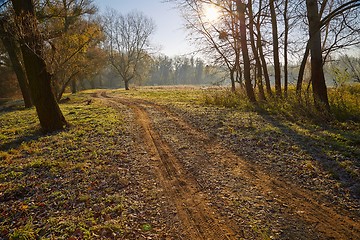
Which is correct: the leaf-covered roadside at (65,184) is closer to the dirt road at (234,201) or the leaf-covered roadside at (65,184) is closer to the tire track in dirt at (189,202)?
the tire track in dirt at (189,202)

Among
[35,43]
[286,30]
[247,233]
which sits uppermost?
[286,30]

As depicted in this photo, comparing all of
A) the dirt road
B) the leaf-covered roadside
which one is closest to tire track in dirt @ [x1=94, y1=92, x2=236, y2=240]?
the dirt road

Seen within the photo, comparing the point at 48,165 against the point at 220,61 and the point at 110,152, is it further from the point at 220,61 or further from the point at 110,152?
the point at 220,61

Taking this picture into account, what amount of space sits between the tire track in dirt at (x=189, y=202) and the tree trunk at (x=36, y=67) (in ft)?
16.8

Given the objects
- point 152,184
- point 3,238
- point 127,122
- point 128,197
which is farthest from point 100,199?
point 127,122

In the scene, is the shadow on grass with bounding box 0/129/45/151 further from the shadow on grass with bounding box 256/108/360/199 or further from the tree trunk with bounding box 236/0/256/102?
the tree trunk with bounding box 236/0/256/102

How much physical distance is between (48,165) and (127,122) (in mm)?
4590

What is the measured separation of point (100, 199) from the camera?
14.0 feet

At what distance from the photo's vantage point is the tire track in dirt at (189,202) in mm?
3305

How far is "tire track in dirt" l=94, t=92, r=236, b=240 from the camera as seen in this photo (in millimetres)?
3305

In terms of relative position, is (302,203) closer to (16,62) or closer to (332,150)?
(332,150)

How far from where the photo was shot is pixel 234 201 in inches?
158

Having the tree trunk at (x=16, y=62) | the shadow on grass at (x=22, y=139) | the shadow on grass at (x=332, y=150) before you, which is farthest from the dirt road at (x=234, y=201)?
the tree trunk at (x=16, y=62)

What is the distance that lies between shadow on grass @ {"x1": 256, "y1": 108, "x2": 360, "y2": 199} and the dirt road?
2.90ft
